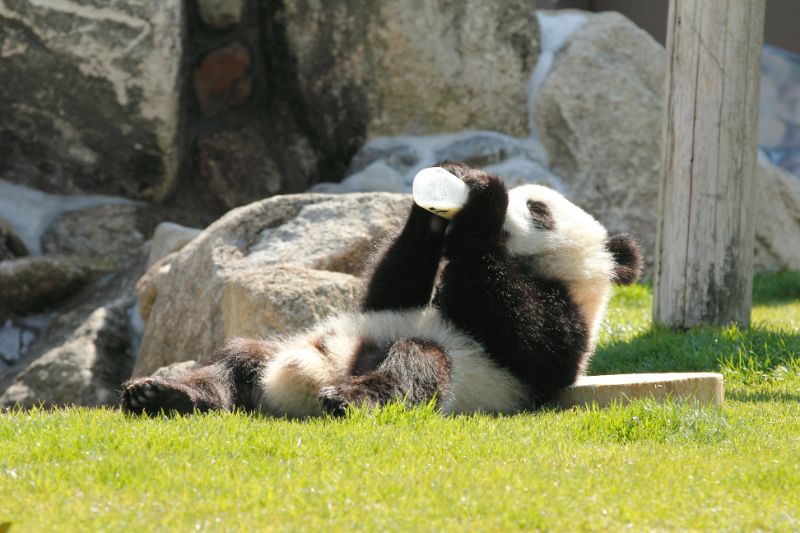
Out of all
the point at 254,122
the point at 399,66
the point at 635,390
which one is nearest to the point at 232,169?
the point at 254,122

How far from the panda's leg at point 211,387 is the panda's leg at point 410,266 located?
59cm

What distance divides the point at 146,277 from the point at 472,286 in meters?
3.67

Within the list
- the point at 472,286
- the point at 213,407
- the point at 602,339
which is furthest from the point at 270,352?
the point at 602,339

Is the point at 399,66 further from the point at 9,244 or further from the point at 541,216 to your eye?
the point at 541,216

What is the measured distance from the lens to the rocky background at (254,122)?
8180 mm

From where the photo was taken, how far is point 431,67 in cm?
918

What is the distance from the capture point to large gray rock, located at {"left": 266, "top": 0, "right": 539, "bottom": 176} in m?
9.12

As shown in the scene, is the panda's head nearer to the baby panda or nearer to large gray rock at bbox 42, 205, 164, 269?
the baby panda

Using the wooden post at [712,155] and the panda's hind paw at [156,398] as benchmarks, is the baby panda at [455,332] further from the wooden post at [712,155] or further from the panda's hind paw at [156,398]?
the wooden post at [712,155]

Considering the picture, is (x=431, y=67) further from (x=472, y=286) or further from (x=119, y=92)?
(x=472, y=286)

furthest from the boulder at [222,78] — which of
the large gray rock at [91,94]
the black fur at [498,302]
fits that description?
the black fur at [498,302]

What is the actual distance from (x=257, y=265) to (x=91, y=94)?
3.03m

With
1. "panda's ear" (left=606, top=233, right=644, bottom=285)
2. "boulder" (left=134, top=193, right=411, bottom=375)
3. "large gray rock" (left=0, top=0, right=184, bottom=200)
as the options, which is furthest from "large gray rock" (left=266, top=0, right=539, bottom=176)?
"panda's ear" (left=606, top=233, right=644, bottom=285)

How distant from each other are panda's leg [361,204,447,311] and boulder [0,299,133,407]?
8.97 feet
